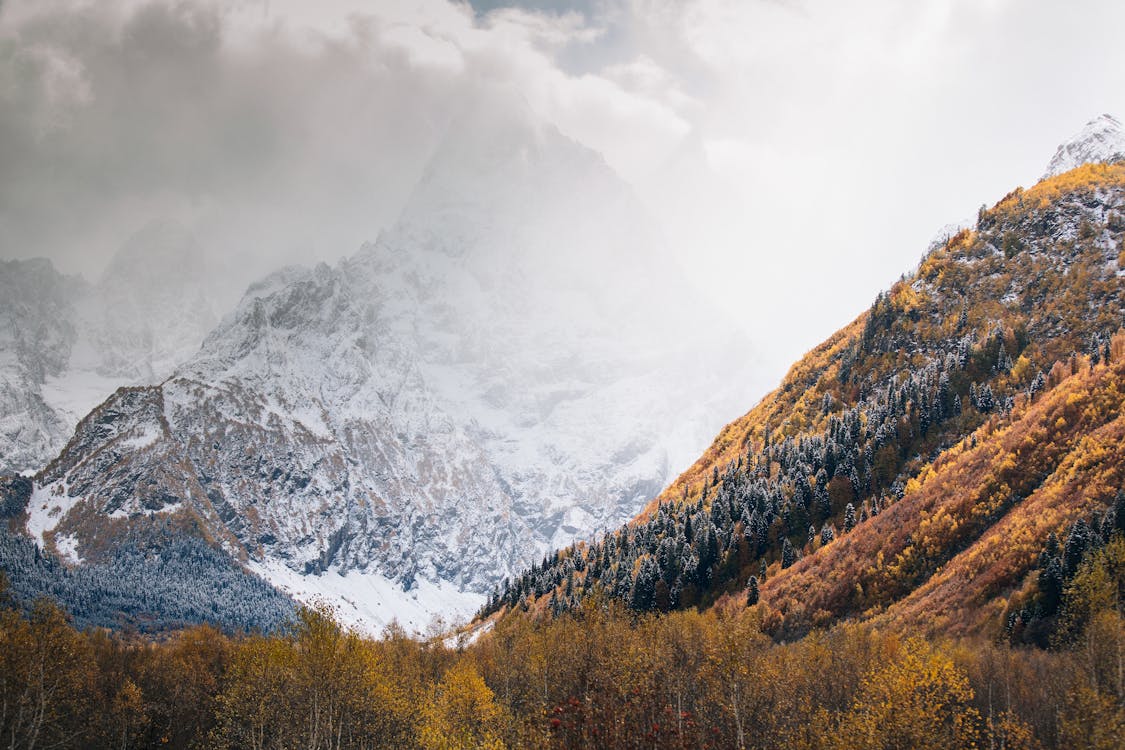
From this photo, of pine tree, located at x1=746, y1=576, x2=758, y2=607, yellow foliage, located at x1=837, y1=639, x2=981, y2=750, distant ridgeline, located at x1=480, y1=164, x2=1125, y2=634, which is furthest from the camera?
pine tree, located at x1=746, y1=576, x2=758, y2=607

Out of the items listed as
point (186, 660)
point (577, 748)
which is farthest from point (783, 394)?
point (577, 748)

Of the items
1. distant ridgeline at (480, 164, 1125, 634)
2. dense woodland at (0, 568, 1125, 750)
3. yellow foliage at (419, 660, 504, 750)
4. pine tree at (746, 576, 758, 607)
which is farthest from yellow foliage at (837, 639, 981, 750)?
pine tree at (746, 576, 758, 607)

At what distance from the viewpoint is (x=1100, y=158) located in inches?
7810

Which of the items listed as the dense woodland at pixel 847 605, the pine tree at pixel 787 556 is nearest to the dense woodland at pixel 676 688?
the dense woodland at pixel 847 605

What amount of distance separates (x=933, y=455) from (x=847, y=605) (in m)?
36.9

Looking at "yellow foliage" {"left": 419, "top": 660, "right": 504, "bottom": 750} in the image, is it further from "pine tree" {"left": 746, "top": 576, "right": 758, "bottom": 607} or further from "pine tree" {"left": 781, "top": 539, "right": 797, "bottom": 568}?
"pine tree" {"left": 781, "top": 539, "right": 797, "bottom": 568}

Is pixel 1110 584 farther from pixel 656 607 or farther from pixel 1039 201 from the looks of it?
pixel 1039 201

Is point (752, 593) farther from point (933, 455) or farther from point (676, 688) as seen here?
point (676, 688)

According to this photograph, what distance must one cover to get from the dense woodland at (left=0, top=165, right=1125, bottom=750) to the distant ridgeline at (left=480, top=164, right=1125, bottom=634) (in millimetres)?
477

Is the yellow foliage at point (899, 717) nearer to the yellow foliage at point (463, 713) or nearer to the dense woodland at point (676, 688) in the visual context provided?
the dense woodland at point (676, 688)

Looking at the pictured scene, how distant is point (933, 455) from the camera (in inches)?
4707

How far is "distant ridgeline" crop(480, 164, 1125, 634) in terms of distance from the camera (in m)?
88.4

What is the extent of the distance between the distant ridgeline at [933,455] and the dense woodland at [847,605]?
477mm

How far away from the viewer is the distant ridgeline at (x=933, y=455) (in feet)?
290
